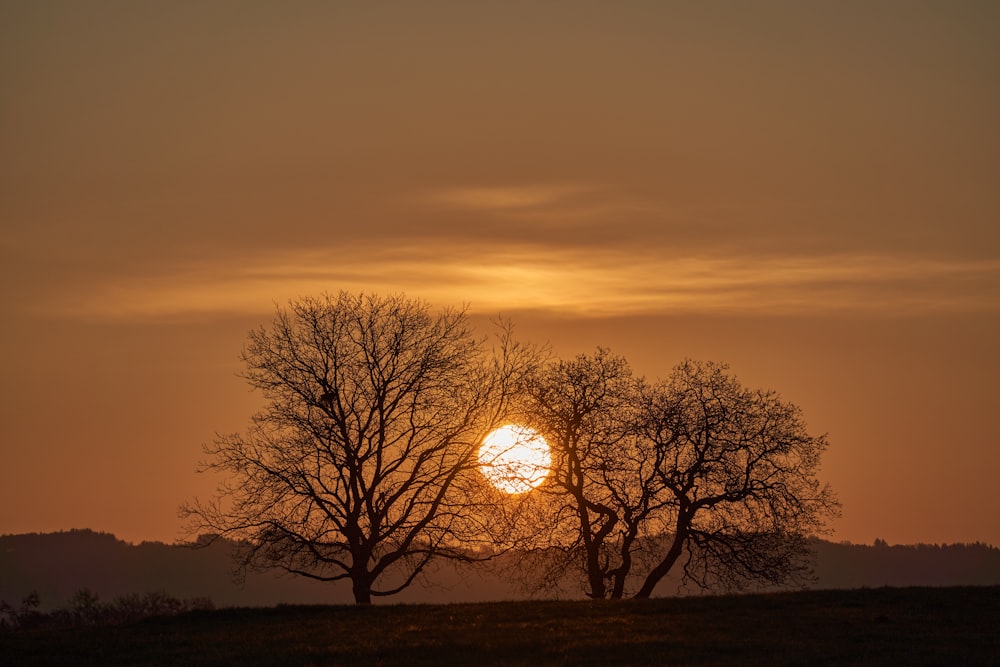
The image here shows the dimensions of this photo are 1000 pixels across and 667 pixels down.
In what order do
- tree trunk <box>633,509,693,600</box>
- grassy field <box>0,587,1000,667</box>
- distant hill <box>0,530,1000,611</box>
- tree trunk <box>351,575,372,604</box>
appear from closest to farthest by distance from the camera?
grassy field <box>0,587,1000,667</box> < tree trunk <box>351,575,372,604</box> < tree trunk <box>633,509,693,600</box> < distant hill <box>0,530,1000,611</box>

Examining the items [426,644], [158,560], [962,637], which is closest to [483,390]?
[426,644]

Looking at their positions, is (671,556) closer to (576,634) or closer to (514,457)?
(514,457)

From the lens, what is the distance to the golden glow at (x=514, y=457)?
5269 cm

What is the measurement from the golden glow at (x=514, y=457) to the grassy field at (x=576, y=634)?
38.6 ft

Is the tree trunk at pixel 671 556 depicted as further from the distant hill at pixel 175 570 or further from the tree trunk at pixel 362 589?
the distant hill at pixel 175 570

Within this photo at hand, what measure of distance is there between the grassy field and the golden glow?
1176 centimetres

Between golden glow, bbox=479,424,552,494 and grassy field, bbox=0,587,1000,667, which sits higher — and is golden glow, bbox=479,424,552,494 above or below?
above

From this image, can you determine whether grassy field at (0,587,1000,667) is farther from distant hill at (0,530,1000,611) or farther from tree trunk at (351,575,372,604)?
distant hill at (0,530,1000,611)

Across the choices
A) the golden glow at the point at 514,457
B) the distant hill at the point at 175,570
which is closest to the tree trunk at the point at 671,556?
the golden glow at the point at 514,457

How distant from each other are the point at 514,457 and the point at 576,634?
18414mm

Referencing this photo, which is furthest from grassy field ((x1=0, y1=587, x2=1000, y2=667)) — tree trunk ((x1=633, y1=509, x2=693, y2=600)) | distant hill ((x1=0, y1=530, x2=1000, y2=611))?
distant hill ((x1=0, y1=530, x2=1000, y2=611))

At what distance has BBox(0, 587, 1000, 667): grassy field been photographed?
1259 inches

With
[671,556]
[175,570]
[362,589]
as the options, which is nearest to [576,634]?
[362,589]

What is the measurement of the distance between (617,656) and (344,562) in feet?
69.0
